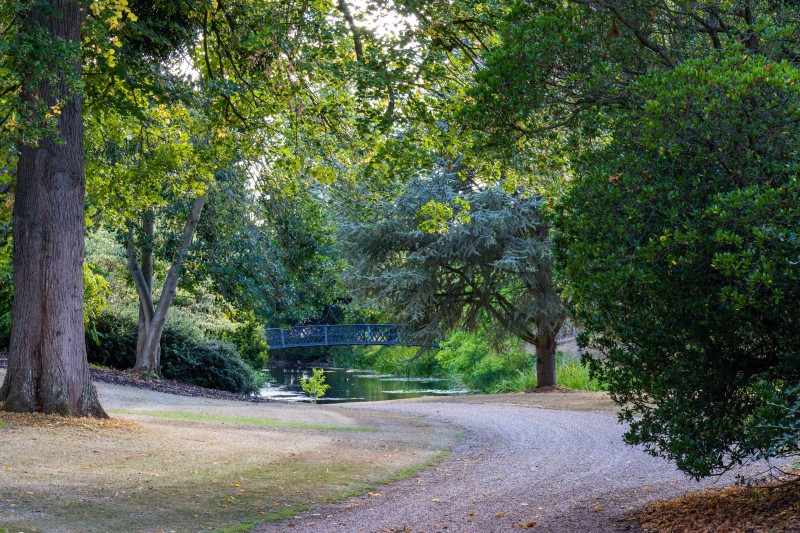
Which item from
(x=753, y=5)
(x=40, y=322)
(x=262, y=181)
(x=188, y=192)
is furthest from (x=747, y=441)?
(x=188, y=192)

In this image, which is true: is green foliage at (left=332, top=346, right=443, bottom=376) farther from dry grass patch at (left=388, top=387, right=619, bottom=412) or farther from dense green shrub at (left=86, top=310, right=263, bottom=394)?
dry grass patch at (left=388, top=387, right=619, bottom=412)

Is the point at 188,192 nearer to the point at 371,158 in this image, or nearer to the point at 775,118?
the point at 371,158

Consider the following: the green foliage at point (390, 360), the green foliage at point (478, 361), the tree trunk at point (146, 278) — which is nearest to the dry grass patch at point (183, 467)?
the tree trunk at point (146, 278)

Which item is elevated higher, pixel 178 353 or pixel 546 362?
pixel 178 353

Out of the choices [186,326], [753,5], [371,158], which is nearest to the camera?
[753,5]

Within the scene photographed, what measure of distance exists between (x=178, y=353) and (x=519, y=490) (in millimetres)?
17822

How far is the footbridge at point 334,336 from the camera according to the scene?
37.0m

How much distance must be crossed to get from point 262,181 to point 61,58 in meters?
6.77

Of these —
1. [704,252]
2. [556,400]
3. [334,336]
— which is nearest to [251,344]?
[334,336]

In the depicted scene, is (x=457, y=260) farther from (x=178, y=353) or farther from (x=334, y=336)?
(x=334, y=336)

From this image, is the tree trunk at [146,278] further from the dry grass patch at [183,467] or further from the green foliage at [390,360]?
the green foliage at [390,360]

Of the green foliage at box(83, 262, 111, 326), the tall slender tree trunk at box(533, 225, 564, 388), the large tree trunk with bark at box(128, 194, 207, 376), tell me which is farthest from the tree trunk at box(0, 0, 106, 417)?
the tall slender tree trunk at box(533, 225, 564, 388)

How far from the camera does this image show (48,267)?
35.4 feet

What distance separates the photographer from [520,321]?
76.7 ft
